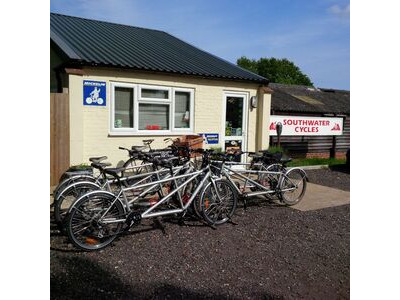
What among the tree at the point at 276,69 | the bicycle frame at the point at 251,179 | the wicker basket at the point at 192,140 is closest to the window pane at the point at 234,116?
the wicker basket at the point at 192,140

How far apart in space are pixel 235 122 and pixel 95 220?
6.57m

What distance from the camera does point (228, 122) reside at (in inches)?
396

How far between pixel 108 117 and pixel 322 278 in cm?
574

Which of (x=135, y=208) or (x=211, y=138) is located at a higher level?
(x=211, y=138)

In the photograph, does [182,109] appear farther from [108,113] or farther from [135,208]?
[135,208]

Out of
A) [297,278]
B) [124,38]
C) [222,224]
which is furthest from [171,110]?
[297,278]

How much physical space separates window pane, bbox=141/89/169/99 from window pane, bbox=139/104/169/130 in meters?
0.21

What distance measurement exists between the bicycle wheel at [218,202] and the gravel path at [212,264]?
0.54 feet

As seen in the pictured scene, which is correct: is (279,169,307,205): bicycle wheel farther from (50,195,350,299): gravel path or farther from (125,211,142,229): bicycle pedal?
(125,211,142,229): bicycle pedal

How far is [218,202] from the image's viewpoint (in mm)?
5293

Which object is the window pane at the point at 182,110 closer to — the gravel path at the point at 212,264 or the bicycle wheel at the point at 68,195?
the gravel path at the point at 212,264

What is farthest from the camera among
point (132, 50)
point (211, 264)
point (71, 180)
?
point (132, 50)

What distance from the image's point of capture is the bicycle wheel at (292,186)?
6.51 metres

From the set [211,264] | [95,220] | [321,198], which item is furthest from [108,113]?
[211,264]
